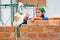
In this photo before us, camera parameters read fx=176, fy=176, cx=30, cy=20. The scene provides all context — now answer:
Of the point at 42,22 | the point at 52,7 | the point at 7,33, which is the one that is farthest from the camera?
the point at 52,7

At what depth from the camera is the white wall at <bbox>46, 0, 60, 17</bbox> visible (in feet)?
17.7

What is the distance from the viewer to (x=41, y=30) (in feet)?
6.53

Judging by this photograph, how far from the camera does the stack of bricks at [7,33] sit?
7.21 feet

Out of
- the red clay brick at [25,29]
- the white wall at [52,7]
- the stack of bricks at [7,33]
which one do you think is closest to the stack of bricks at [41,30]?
the red clay brick at [25,29]

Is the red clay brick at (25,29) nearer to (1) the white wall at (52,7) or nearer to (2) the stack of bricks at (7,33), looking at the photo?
(2) the stack of bricks at (7,33)

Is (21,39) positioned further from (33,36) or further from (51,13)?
(51,13)

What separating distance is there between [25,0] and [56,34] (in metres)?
3.80

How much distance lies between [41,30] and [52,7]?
355cm

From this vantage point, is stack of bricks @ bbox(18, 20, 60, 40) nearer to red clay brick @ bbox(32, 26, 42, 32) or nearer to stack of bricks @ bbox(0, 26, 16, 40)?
red clay brick @ bbox(32, 26, 42, 32)

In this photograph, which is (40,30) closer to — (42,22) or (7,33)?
(42,22)

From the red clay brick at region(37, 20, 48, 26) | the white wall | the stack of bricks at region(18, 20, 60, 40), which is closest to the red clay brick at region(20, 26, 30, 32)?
the stack of bricks at region(18, 20, 60, 40)

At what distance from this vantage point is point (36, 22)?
2000 millimetres

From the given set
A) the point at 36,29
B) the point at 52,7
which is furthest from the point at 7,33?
the point at 52,7

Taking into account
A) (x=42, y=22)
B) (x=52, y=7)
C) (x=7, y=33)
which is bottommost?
(x=7, y=33)
